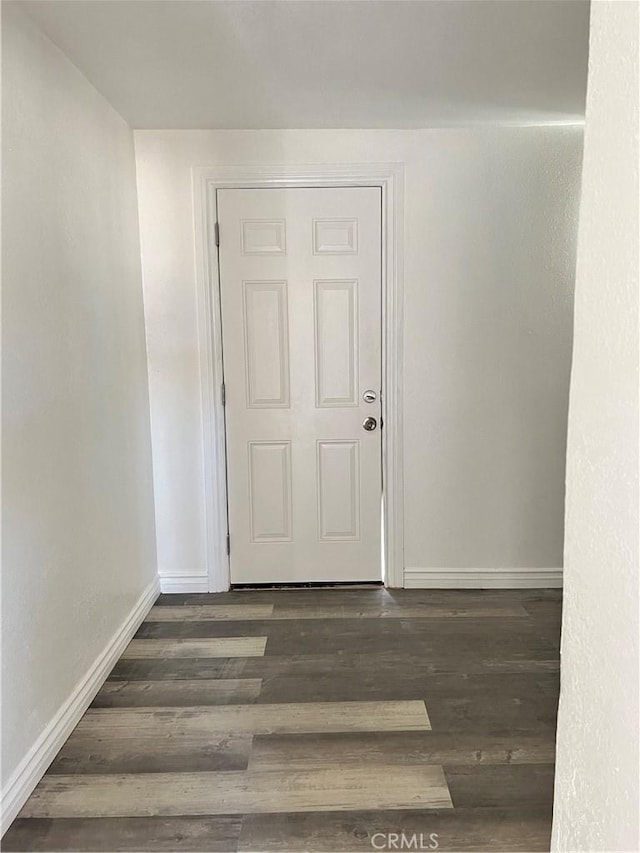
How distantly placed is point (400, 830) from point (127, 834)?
728mm

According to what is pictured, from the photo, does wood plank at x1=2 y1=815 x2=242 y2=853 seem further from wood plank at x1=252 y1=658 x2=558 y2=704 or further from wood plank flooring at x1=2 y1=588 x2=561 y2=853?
wood plank at x1=252 y1=658 x2=558 y2=704

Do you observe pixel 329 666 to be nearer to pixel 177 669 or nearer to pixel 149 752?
pixel 177 669

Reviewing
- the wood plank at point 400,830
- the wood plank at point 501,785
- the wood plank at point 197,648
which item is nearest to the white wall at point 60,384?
the wood plank at point 197,648

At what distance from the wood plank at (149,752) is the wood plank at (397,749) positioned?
9 cm

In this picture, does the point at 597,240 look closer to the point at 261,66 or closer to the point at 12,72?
the point at 12,72

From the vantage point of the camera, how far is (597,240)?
30.1 inches

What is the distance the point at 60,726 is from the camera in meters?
1.99

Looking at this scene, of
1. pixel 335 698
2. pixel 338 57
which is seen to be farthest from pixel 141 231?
pixel 335 698

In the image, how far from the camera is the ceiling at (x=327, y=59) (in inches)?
73.6

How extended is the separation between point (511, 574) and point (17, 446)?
2.49 meters

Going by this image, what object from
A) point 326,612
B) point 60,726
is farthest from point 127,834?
point 326,612

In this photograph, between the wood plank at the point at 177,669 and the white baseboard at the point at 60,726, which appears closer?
the white baseboard at the point at 60,726

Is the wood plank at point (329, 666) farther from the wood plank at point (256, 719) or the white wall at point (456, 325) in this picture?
the white wall at point (456, 325)

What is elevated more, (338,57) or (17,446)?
(338,57)
